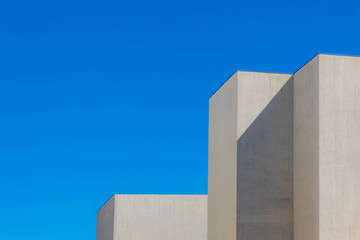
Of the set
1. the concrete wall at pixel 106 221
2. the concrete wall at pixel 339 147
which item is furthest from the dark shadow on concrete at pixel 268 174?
the concrete wall at pixel 106 221

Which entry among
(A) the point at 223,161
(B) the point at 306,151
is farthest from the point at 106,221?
(B) the point at 306,151

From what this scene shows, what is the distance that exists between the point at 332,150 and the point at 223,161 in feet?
11.5

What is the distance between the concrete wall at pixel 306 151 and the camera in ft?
43.2

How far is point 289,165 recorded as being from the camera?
48.4ft

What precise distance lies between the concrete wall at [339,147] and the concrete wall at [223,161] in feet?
7.91

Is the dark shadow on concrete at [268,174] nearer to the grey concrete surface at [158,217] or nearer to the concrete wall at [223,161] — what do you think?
the concrete wall at [223,161]

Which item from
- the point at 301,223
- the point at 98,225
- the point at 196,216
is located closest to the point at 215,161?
the point at 301,223

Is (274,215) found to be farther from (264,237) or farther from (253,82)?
(253,82)

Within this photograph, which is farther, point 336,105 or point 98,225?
point 98,225

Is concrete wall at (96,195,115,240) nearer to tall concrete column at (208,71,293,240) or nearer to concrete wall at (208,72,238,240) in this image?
concrete wall at (208,72,238,240)

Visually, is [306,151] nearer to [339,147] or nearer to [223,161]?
[339,147]

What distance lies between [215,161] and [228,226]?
6.36ft

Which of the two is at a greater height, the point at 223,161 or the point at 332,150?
the point at 223,161

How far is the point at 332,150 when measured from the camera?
13.0 metres
